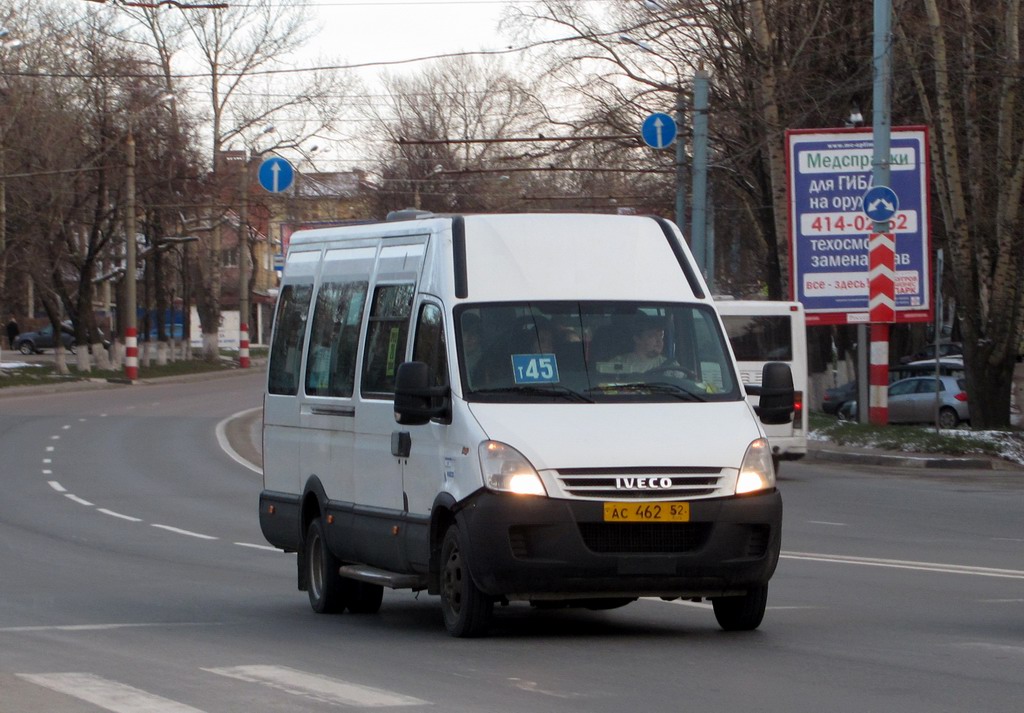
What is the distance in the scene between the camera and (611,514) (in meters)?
8.60

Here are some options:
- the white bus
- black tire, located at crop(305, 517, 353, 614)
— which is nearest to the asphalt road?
black tire, located at crop(305, 517, 353, 614)

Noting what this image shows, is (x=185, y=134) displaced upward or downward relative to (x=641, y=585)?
upward

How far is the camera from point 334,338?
1108cm

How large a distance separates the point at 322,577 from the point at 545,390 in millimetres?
2657

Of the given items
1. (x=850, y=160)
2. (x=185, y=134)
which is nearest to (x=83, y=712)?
(x=850, y=160)

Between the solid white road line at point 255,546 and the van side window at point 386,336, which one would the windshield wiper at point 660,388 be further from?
the solid white road line at point 255,546

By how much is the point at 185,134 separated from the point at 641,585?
174ft

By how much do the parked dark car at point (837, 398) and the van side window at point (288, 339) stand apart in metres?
30.7

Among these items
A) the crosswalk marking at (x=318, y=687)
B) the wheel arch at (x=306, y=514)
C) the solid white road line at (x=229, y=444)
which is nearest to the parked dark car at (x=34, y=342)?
the solid white road line at (x=229, y=444)

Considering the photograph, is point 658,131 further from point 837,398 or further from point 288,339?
point 288,339

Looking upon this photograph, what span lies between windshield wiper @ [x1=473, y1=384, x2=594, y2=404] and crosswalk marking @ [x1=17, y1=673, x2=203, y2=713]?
2571mm

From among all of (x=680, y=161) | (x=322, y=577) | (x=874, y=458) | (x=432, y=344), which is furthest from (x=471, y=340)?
(x=680, y=161)

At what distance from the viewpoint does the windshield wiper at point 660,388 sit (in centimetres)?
917

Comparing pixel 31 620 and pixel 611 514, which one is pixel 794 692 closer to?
pixel 611 514
